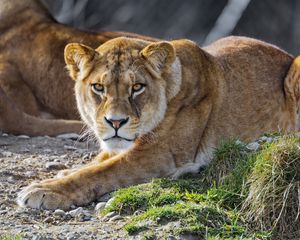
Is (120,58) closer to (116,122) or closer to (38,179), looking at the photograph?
(116,122)

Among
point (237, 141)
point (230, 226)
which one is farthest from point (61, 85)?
point (230, 226)

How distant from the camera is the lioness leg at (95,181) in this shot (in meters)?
5.65

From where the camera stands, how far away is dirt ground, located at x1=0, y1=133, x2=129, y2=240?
5195 millimetres

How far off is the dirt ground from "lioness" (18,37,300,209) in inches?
5.4

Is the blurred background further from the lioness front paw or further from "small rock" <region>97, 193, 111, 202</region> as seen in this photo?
the lioness front paw

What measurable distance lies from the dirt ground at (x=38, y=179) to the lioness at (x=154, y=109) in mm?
137

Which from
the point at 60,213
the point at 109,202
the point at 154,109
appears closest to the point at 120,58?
the point at 154,109

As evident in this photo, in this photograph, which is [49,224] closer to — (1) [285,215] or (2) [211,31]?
(1) [285,215]

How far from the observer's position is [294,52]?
37.9ft

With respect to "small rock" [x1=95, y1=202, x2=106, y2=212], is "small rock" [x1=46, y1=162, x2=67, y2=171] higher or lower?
lower

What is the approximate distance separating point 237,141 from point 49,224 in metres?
1.26

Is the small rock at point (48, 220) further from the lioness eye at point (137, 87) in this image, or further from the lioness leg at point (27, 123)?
the lioness leg at point (27, 123)

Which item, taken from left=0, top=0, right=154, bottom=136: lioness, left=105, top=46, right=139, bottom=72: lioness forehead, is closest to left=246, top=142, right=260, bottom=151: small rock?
left=105, top=46, right=139, bottom=72: lioness forehead

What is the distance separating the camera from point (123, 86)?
19.0ft
